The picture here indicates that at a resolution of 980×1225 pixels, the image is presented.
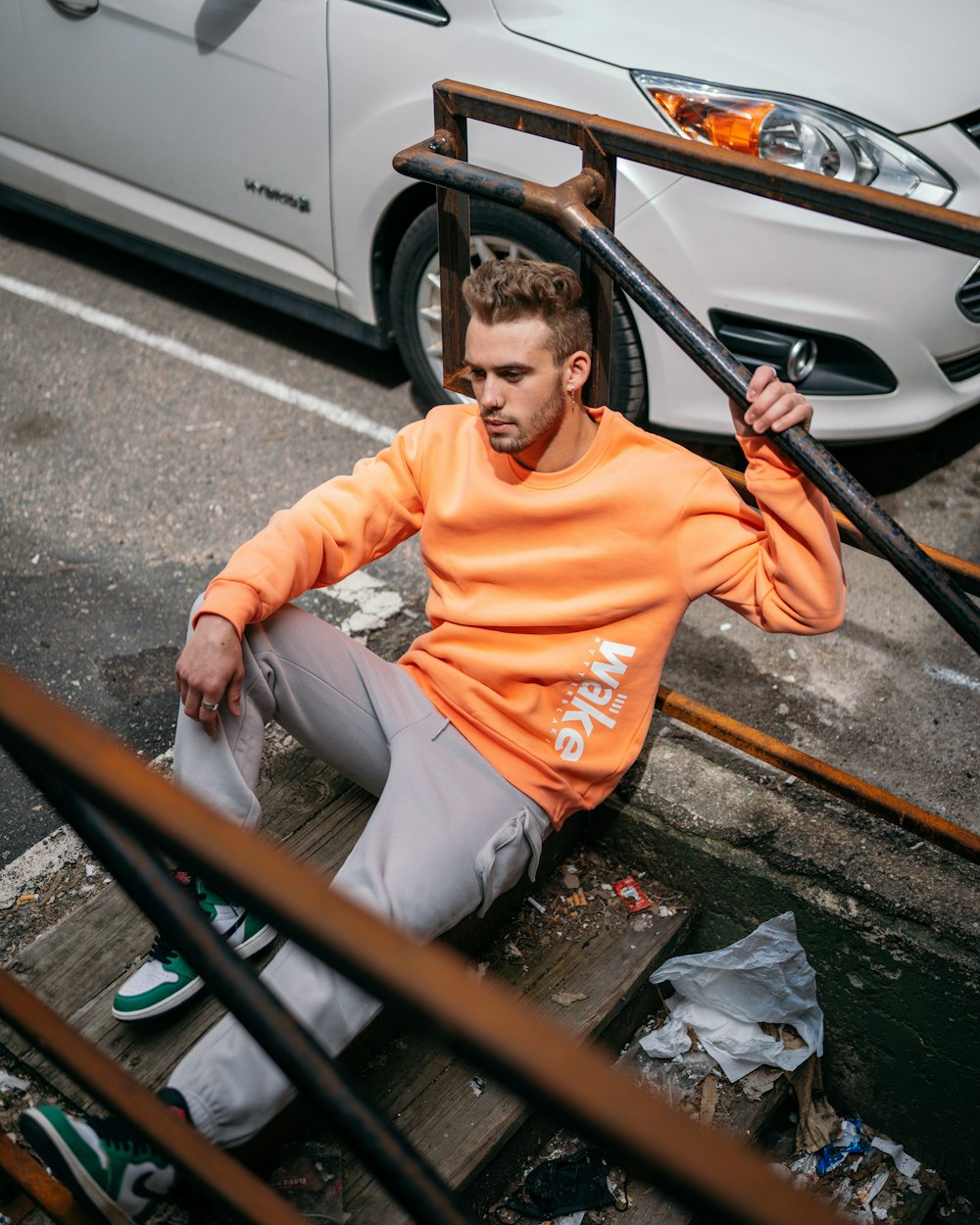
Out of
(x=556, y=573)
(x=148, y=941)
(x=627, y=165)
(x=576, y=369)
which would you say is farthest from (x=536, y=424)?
(x=627, y=165)

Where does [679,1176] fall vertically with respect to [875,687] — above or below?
above

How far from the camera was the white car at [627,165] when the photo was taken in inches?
135

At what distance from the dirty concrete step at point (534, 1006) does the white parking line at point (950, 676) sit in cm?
116

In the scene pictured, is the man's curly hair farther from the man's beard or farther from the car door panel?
the car door panel

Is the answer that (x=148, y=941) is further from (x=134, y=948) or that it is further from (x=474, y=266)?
(x=474, y=266)

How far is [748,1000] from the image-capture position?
259 centimetres

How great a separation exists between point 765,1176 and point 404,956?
30 cm

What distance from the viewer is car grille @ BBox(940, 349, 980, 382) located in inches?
144

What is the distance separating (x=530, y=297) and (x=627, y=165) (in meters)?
1.51

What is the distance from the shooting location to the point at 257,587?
2.26 metres

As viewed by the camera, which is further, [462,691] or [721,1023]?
[721,1023]

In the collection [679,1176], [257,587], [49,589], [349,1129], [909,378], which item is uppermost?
[679,1176]

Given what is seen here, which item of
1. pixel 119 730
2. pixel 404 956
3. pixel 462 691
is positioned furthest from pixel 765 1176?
pixel 119 730

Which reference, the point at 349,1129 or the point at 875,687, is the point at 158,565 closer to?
the point at 875,687
